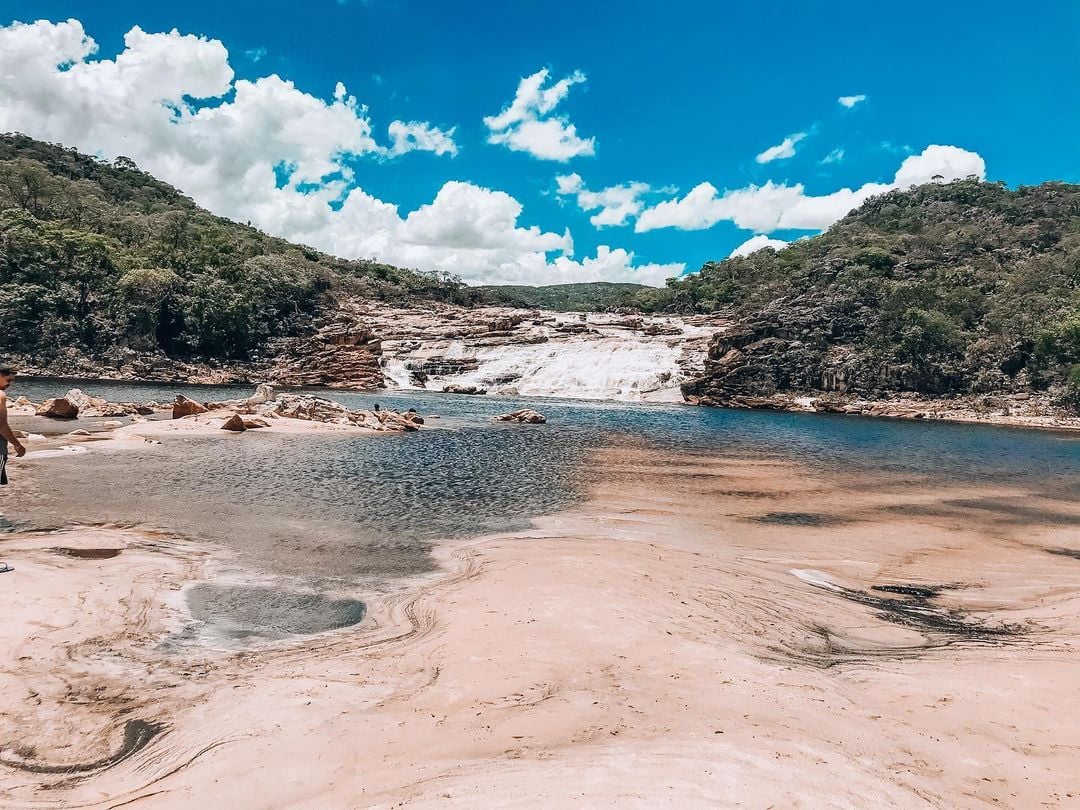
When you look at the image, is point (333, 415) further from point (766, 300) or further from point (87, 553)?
point (766, 300)

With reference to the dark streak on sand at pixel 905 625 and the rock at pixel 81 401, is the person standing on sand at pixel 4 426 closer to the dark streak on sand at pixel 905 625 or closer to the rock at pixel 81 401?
the dark streak on sand at pixel 905 625

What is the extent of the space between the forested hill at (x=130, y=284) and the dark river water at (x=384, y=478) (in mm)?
28814

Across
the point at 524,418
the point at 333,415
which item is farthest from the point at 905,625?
the point at 524,418

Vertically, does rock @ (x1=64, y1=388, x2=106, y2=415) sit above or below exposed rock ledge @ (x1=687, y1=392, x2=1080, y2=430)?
below

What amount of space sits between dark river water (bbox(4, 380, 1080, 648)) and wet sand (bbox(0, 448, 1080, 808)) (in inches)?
50.8

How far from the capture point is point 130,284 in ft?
213

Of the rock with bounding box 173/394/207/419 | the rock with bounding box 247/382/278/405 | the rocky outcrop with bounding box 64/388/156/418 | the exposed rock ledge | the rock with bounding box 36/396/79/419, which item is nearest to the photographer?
the rock with bounding box 36/396/79/419

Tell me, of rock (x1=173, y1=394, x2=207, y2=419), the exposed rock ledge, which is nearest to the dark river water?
rock (x1=173, y1=394, x2=207, y2=419)

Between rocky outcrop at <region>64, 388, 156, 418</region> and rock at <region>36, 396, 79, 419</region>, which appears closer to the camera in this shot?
rock at <region>36, 396, 79, 419</region>

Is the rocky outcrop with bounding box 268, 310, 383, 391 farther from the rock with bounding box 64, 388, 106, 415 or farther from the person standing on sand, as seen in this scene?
the person standing on sand

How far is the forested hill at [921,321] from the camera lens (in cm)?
5559

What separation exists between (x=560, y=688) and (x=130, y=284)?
244ft

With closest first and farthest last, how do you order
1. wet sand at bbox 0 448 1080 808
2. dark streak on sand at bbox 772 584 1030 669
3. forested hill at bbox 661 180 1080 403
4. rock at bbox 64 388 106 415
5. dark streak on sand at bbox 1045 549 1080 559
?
wet sand at bbox 0 448 1080 808
dark streak on sand at bbox 772 584 1030 669
dark streak on sand at bbox 1045 549 1080 559
rock at bbox 64 388 106 415
forested hill at bbox 661 180 1080 403

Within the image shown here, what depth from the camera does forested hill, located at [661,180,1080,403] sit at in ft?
182
